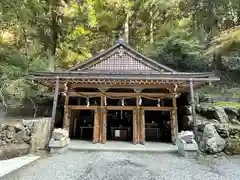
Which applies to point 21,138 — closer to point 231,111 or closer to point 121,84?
point 121,84

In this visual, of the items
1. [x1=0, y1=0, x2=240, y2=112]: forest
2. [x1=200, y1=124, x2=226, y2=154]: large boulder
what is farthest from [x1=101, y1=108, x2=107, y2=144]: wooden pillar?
[x1=200, y1=124, x2=226, y2=154]: large boulder

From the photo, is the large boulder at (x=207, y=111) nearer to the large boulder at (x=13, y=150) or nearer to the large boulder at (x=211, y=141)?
the large boulder at (x=211, y=141)

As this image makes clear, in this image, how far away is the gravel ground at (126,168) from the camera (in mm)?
4441

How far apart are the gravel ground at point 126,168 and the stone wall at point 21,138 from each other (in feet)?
3.51

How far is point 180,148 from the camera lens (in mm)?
6770

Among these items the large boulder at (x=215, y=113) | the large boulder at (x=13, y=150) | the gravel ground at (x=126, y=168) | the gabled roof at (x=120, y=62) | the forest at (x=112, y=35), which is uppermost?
the forest at (x=112, y=35)

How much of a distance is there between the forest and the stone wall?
178 centimetres

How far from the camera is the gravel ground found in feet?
14.6

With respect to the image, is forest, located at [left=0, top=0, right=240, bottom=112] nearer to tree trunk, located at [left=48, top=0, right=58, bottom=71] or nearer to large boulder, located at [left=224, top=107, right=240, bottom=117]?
tree trunk, located at [left=48, top=0, right=58, bottom=71]

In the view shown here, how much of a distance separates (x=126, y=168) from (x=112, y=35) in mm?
14245

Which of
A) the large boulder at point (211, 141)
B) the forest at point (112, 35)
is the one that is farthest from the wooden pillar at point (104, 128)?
the large boulder at point (211, 141)

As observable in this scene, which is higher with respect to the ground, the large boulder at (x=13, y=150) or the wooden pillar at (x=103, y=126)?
the wooden pillar at (x=103, y=126)

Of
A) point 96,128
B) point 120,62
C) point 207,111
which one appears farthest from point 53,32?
point 207,111

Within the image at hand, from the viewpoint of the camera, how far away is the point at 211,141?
22.9 ft
